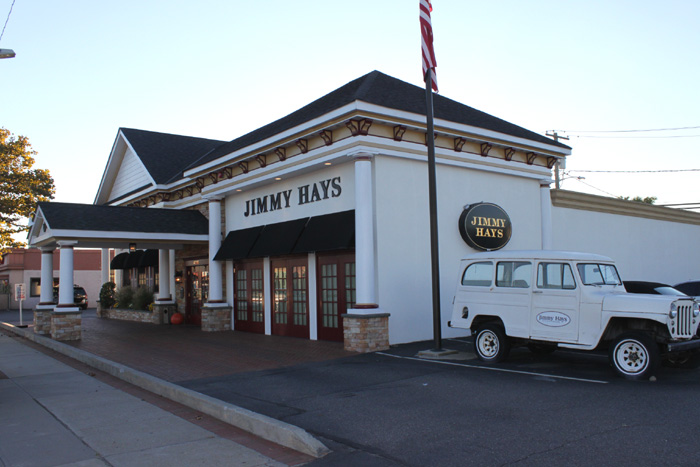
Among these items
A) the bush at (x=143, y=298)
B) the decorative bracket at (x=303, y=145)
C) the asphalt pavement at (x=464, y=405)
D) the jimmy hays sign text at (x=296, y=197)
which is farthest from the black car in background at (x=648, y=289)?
the bush at (x=143, y=298)

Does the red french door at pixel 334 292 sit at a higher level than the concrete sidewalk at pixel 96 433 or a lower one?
higher

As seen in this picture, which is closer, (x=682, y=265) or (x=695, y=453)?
(x=695, y=453)

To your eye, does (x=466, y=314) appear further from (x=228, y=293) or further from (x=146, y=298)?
(x=146, y=298)

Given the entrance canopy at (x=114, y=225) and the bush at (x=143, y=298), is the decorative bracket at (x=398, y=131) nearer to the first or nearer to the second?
the entrance canopy at (x=114, y=225)

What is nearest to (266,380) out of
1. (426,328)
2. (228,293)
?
(426,328)

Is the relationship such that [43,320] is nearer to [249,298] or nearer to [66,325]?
[66,325]

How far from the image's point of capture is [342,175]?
14844mm

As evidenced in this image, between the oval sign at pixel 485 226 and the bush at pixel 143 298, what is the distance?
54.9ft

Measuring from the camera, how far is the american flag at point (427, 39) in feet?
40.3

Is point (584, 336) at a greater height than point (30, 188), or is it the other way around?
point (30, 188)

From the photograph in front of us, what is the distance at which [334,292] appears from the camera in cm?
1485

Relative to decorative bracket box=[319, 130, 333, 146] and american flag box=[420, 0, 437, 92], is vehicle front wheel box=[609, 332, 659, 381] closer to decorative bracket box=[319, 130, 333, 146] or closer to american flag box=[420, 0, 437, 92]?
american flag box=[420, 0, 437, 92]

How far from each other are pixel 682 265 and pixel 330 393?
20.9m

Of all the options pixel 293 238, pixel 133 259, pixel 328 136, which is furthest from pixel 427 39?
pixel 133 259
